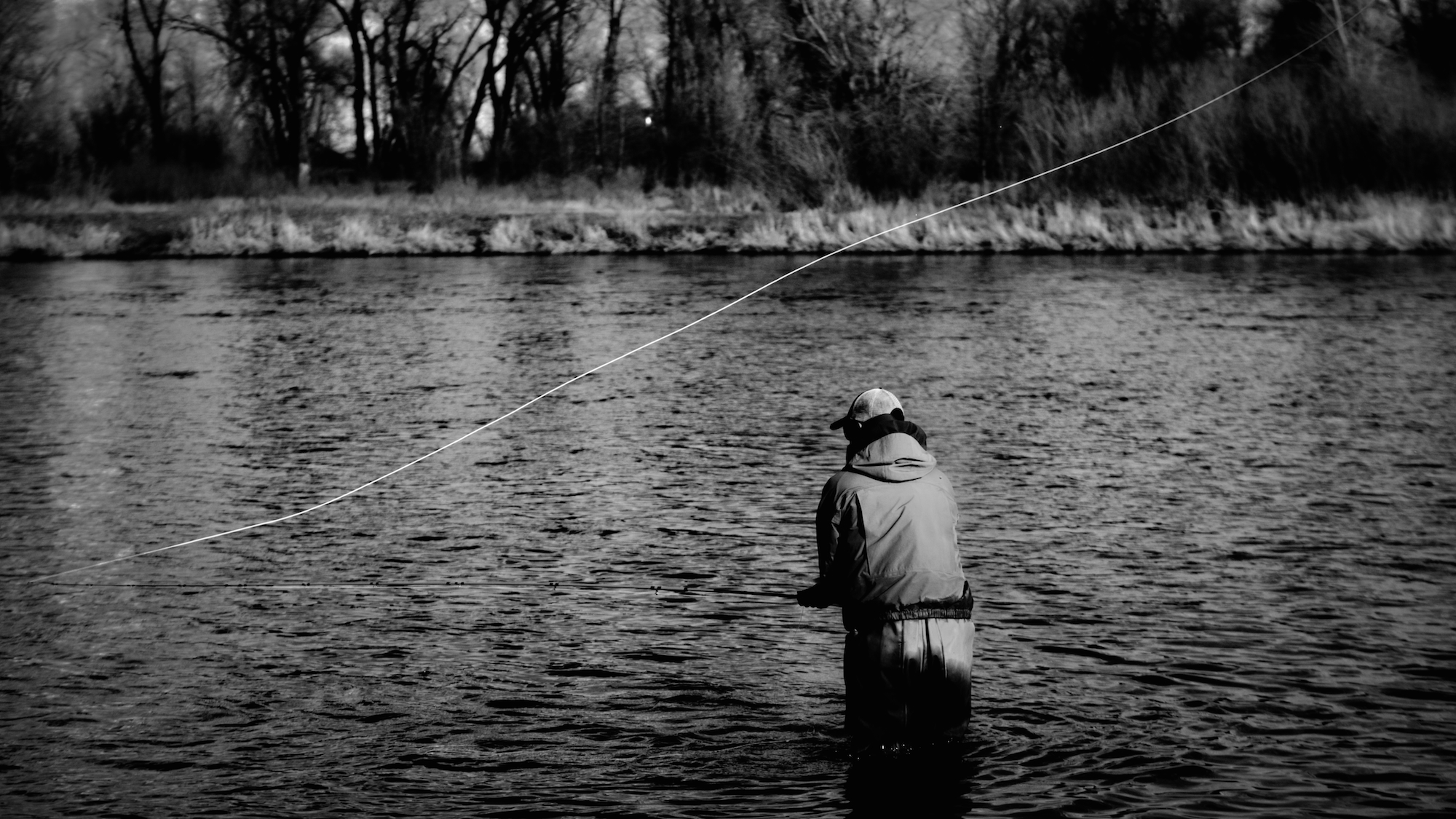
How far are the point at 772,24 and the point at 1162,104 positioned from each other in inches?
443

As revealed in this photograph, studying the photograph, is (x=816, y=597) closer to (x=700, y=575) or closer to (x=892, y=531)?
(x=892, y=531)

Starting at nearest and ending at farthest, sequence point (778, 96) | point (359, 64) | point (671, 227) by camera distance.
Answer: point (671, 227) < point (778, 96) < point (359, 64)

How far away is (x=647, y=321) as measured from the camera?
25.7 m

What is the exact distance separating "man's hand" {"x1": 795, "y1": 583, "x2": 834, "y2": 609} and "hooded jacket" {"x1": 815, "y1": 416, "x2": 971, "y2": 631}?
0.33ft

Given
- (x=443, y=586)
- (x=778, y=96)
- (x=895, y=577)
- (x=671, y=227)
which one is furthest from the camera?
(x=778, y=96)

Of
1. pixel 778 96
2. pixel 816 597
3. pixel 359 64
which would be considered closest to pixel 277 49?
pixel 359 64

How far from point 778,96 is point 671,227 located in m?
5.49

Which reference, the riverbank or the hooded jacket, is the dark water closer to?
the hooded jacket

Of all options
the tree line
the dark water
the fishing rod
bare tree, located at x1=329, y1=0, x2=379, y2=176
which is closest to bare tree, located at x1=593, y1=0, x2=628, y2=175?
the tree line

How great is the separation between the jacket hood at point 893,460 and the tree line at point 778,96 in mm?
34860

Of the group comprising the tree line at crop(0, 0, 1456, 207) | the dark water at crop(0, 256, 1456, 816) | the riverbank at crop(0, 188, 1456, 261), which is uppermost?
the tree line at crop(0, 0, 1456, 207)

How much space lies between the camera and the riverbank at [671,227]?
122 feet

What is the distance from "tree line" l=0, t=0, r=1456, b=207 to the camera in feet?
129

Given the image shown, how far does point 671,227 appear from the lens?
42531mm
